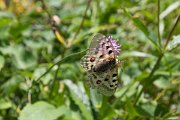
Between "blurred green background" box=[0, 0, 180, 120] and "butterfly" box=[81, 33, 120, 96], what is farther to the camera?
"blurred green background" box=[0, 0, 180, 120]

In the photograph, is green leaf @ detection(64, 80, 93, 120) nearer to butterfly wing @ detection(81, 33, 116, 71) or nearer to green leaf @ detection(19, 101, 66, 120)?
green leaf @ detection(19, 101, 66, 120)

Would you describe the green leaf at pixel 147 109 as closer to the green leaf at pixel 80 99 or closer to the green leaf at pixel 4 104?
the green leaf at pixel 80 99

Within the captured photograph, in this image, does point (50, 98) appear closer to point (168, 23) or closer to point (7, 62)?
point (7, 62)

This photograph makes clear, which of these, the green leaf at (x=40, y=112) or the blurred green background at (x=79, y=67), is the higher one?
the blurred green background at (x=79, y=67)

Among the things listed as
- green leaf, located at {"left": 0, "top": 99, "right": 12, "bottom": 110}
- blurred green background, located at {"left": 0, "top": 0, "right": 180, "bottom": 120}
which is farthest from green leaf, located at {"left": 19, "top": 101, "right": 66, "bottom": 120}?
green leaf, located at {"left": 0, "top": 99, "right": 12, "bottom": 110}

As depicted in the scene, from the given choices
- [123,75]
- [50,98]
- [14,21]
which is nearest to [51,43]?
[14,21]

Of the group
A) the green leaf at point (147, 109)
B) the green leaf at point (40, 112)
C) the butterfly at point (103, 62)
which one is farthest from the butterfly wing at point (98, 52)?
the green leaf at point (147, 109)

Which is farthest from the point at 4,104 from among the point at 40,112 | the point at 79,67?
the point at 79,67
